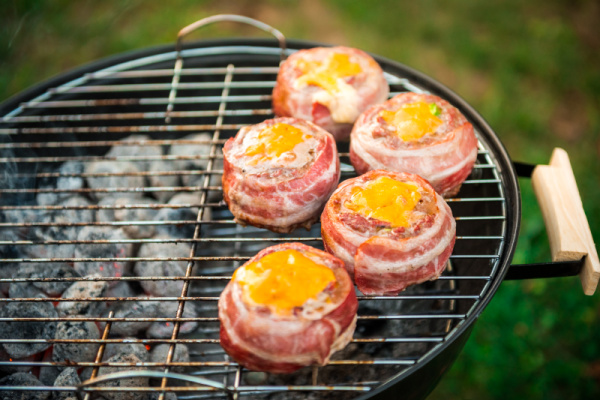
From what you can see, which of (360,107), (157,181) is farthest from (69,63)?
(360,107)

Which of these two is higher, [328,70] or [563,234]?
[328,70]

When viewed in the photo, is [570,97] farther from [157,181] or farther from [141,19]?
[141,19]

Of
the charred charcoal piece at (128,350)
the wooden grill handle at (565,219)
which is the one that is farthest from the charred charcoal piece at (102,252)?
the wooden grill handle at (565,219)

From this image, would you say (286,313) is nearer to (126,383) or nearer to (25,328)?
(126,383)

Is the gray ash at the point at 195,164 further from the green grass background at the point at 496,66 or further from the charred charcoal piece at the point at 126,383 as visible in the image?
the green grass background at the point at 496,66

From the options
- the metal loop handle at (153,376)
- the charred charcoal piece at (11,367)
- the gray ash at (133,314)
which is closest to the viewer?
the metal loop handle at (153,376)

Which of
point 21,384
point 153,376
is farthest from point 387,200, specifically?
point 21,384
